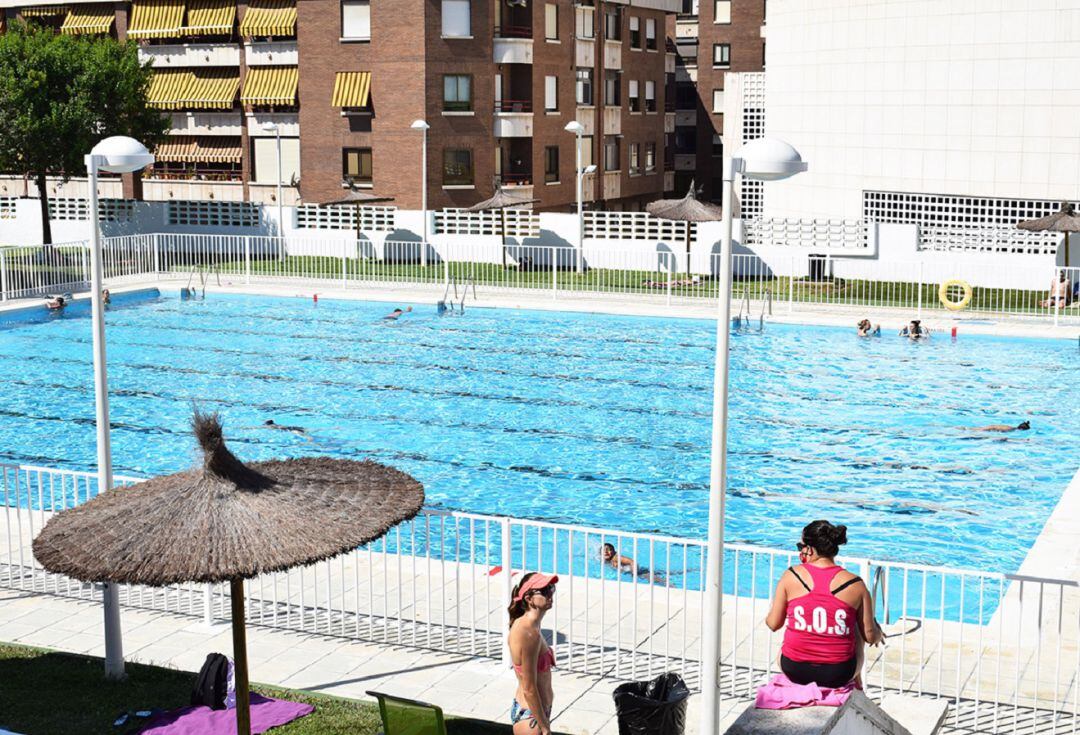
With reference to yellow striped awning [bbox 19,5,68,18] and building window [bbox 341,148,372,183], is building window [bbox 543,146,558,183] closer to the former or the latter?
building window [bbox 341,148,372,183]

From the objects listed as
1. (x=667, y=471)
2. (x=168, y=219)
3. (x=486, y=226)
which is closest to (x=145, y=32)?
(x=168, y=219)

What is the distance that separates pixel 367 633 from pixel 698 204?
2695 cm

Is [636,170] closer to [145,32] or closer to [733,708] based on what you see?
[145,32]

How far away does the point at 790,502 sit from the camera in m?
20.0

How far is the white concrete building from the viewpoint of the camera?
37.9m

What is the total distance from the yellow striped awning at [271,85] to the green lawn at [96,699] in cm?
4123

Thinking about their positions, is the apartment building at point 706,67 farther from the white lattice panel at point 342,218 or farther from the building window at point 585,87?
the white lattice panel at point 342,218

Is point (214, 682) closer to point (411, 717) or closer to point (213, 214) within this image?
point (411, 717)

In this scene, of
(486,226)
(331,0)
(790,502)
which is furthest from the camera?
(331,0)

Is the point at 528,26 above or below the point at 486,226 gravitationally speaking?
above

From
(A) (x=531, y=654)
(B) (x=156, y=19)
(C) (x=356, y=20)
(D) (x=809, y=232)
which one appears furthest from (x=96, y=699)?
(B) (x=156, y=19)

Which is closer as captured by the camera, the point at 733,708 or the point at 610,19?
the point at 733,708

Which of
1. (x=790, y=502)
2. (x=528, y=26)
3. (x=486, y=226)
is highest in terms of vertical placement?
(x=528, y=26)

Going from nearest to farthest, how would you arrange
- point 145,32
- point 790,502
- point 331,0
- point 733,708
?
1. point 733,708
2. point 790,502
3. point 331,0
4. point 145,32
